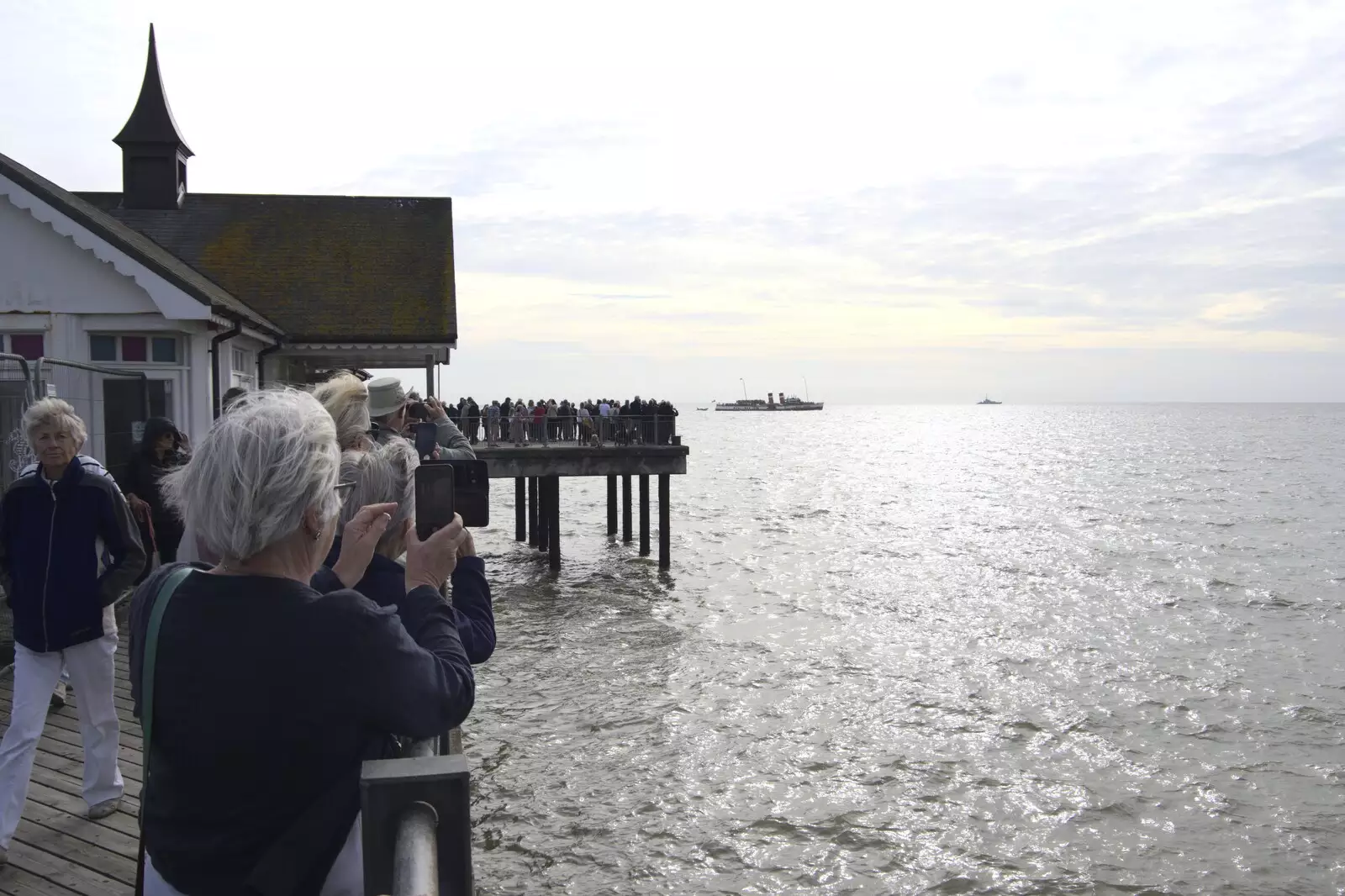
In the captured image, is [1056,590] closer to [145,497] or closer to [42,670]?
[145,497]

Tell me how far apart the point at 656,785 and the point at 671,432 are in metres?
14.5

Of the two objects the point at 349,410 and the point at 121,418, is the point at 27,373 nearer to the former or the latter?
the point at 121,418

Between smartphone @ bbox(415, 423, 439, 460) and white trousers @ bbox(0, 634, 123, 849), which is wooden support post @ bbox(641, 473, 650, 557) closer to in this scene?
white trousers @ bbox(0, 634, 123, 849)

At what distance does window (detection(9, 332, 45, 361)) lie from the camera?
12.6 m

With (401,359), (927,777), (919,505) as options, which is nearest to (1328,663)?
(927,777)

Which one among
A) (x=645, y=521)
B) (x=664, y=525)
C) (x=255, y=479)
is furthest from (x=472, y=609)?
(x=645, y=521)

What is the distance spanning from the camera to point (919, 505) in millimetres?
43031

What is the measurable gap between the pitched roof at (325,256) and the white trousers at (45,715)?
14036 mm

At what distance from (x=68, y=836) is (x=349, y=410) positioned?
2993 mm

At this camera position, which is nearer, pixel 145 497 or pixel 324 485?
pixel 324 485

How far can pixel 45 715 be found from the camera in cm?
480

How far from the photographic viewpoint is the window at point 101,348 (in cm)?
1288

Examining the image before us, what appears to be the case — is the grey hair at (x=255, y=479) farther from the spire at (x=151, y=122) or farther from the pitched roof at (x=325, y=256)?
the spire at (x=151, y=122)

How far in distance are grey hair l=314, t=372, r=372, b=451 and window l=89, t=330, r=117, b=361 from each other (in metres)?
10.9
